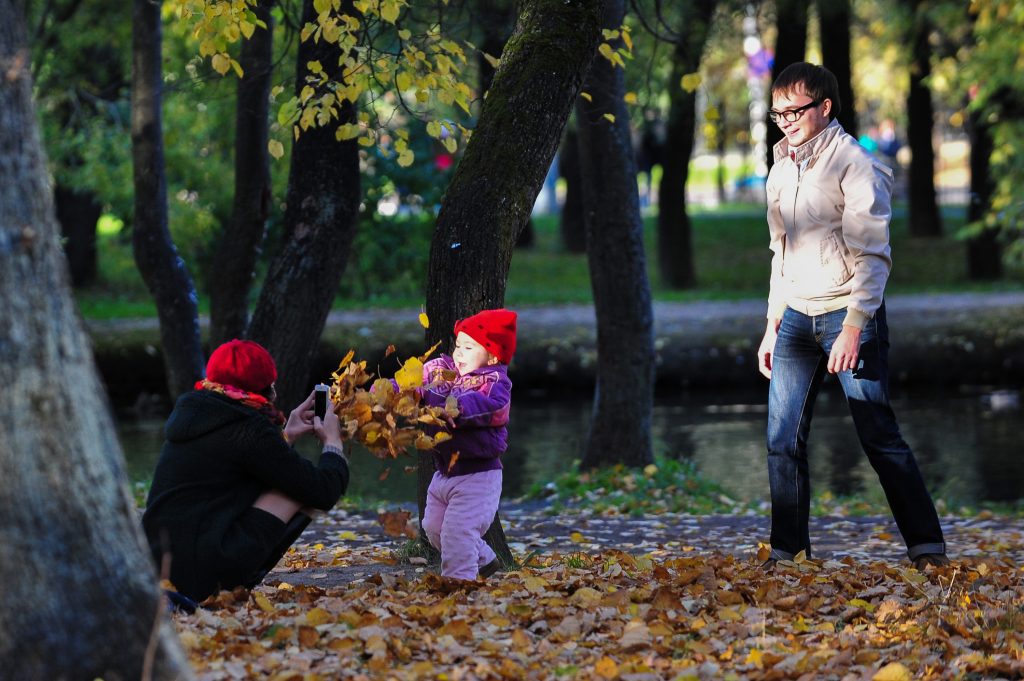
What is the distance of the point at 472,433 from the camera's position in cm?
571

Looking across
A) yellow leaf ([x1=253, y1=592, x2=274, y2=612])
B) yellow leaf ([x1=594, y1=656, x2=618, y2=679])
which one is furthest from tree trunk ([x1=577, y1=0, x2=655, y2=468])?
yellow leaf ([x1=594, y1=656, x2=618, y2=679])

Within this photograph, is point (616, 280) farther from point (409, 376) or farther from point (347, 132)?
point (409, 376)

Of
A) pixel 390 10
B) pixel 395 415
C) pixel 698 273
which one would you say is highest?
pixel 390 10

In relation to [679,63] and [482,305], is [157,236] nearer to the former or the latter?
[482,305]

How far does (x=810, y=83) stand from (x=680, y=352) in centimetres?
1370

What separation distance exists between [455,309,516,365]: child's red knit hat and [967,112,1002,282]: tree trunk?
1941 centimetres

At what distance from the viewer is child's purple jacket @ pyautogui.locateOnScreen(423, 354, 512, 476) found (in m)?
5.62

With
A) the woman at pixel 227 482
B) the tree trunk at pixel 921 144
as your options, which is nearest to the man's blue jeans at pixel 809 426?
the woman at pixel 227 482

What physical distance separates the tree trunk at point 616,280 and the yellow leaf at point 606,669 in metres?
6.64

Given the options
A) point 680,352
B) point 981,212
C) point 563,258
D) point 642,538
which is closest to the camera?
point 642,538

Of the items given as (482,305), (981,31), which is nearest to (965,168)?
(981,31)

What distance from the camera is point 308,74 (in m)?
9.24

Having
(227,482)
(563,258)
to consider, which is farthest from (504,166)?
(563,258)

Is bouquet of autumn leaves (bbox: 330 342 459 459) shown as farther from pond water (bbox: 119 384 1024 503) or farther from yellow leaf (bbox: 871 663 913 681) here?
pond water (bbox: 119 384 1024 503)
